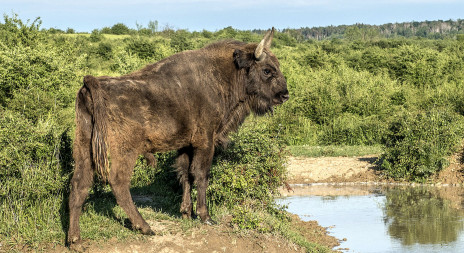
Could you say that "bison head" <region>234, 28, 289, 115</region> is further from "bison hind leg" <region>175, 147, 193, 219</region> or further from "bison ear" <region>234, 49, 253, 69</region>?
"bison hind leg" <region>175, 147, 193, 219</region>

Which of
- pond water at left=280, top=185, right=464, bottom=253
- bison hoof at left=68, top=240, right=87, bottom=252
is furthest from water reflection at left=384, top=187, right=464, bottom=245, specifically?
bison hoof at left=68, top=240, right=87, bottom=252

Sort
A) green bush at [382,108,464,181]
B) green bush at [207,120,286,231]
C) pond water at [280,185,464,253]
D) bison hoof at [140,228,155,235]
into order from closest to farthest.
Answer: bison hoof at [140,228,155,235]
green bush at [207,120,286,231]
pond water at [280,185,464,253]
green bush at [382,108,464,181]

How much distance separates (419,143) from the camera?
15852 millimetres

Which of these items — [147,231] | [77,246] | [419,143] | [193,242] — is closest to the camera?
[77,246]

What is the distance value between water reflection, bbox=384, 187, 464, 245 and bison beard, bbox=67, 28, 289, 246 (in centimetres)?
436

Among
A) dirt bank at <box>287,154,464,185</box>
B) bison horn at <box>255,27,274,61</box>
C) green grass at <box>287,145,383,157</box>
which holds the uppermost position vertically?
bison horn at <box>255,27,274,61</box>

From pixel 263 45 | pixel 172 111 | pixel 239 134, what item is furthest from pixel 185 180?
pixel 263 45

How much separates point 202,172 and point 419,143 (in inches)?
383

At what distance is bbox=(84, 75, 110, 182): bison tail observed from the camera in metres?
6.71

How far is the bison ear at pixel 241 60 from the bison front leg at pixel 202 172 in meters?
1.24

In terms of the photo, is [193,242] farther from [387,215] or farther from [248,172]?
[387,215]

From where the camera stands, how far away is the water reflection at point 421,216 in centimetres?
1073

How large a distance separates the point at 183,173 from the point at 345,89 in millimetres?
18700

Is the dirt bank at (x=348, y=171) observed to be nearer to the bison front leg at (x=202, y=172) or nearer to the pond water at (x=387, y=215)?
the pond water at (x=387, y=215)
